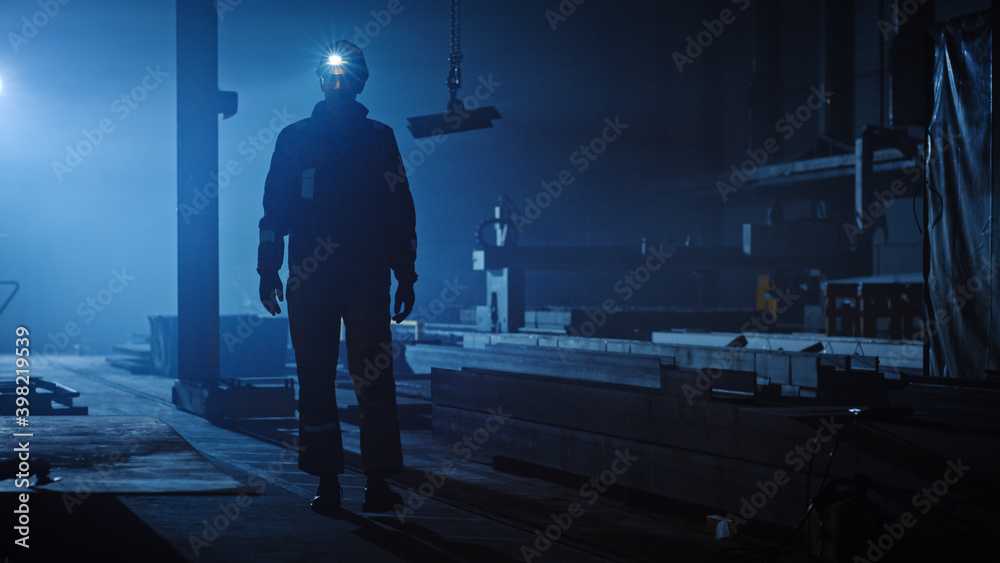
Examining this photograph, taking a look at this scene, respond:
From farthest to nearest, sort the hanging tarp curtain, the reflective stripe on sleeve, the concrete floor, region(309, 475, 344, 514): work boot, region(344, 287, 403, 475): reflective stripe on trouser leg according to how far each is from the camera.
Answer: the hanging tarp curtain
the reflective stripe on sleeve
region(344, 287, 403, 475): reflective stripe on trouser leg
region(309, 475, 344, 514): work boot
the concrete floor

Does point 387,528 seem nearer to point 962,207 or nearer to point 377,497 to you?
point 377,497

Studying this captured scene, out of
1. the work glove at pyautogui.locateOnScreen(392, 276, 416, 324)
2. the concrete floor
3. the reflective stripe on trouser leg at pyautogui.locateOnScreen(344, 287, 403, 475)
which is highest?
the work glove at pyautogui.locateOnScreen(392, 276, 416, 324)

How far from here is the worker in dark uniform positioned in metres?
4.14

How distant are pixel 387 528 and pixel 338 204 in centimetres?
142

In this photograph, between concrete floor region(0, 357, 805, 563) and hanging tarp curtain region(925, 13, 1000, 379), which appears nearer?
concrete floor region(0, 357, 805, 563)

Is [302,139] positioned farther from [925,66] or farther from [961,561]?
[925,66]

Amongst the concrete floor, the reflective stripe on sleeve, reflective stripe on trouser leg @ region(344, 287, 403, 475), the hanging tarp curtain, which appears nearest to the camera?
the concrete floor

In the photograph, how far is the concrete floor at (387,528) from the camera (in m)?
3.22

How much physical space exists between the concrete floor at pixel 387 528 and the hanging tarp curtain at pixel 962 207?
188cm

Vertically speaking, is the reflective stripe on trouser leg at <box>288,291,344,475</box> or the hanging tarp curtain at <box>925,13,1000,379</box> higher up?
the hanging tarp curtain at <box>925,13,1000,379</box>

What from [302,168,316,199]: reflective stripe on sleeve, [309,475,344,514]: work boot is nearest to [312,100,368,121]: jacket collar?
[302,168,316,199]: reflective stripe on sleeve

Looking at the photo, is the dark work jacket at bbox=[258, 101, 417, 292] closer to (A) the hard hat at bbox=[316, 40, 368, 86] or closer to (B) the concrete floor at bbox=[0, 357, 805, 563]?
(A) the hard hat at bbox=[316, 40, 368, 86]

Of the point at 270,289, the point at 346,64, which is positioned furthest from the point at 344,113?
the point at 270,289

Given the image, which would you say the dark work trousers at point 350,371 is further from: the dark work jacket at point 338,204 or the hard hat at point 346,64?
the hard hat at point 346,64
